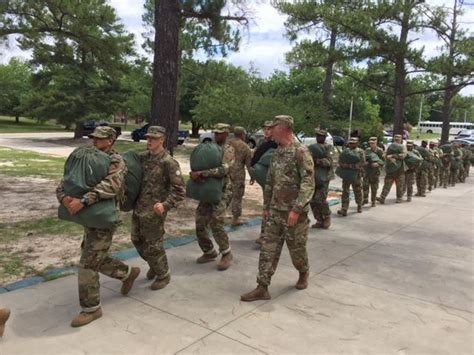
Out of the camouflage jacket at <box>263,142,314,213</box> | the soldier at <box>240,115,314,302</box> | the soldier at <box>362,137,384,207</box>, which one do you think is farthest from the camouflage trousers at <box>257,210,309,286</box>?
the soldier at <box>362,137,384,207</box>

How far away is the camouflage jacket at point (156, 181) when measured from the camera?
4.43 metres

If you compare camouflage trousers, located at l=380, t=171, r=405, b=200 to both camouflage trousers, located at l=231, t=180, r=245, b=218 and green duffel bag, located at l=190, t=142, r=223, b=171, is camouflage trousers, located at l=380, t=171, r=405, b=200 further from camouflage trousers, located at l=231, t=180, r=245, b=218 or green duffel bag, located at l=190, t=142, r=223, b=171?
green duffel bag, located at l=190, t=142, r=223, b=171

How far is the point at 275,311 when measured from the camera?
4301 millimetres

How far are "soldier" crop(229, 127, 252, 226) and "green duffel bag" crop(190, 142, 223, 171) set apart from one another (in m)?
2.18

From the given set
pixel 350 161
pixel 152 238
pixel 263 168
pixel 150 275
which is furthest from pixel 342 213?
pixel 152 238

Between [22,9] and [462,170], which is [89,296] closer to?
[22,9]

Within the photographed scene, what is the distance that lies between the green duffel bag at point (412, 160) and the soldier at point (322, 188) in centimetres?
458

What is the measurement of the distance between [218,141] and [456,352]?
3.62m

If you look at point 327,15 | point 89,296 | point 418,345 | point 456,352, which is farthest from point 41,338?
point 327,15

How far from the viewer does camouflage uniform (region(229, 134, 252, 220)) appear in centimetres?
765

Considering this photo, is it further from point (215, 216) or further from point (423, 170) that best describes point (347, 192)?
point (215, 216)

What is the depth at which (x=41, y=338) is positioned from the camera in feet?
11.9

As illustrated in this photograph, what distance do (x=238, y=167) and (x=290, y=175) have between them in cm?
324

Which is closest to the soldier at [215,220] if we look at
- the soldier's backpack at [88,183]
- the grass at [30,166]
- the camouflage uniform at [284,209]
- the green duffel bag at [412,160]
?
the camouflage uniform at [284,209]
